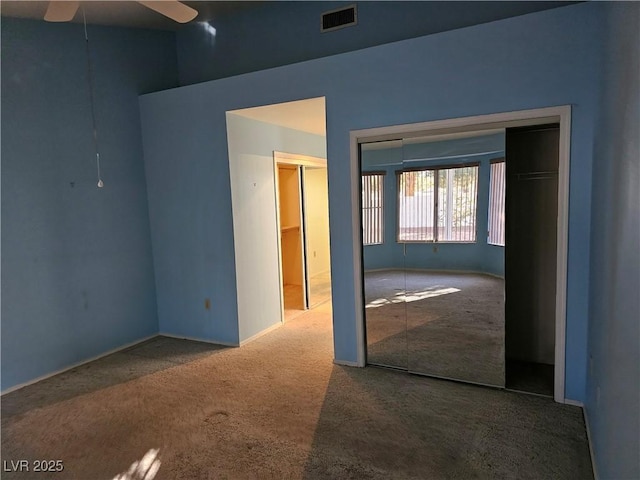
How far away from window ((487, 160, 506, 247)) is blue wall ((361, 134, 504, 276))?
38 millimetres

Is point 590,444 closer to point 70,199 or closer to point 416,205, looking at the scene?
point 416,205

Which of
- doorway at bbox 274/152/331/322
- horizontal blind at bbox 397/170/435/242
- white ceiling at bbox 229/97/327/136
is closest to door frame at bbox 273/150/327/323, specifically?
doorway at bbox 274/152/331/322

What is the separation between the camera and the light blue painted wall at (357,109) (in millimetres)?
2557

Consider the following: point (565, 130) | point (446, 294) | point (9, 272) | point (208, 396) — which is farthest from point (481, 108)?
point (9, 272)

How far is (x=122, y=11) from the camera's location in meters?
3.67

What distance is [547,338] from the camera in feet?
10.7

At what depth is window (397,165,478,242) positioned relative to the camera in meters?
3.10

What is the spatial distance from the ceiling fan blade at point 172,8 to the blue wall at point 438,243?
161cm

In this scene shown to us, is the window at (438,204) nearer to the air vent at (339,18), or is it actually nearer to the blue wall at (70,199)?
the air vent at (339,18)

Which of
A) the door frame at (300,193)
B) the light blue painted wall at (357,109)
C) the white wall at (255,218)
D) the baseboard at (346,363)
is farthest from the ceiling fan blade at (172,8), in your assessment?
the baseboard at (346,363)

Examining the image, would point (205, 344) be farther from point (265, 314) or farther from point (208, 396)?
point (208, 396)

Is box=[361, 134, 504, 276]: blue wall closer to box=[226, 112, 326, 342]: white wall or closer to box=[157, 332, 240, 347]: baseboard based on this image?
box=[226, 112, 326, 342]: white wall

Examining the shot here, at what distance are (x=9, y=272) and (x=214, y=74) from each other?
2.88 meters

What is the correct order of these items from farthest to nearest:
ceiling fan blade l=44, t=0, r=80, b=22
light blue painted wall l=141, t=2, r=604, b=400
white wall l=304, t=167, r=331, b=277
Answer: white wall l=304, t=167, r=331, b=277, light blue painted wall l=141, t=2, r=604, b=400, ceiling fan blade l=44, t=0, r=80, b=22
